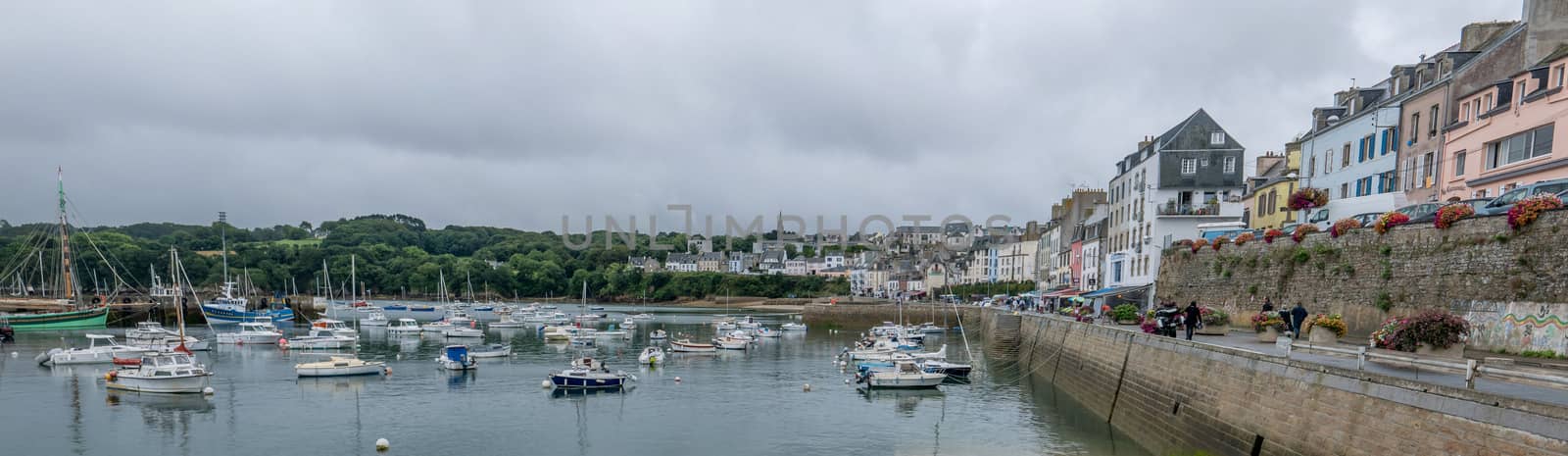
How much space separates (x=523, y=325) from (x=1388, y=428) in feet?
289

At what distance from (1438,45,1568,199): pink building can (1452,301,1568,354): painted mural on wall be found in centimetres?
777

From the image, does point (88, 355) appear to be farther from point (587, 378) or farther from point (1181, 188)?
point (1181, 188)

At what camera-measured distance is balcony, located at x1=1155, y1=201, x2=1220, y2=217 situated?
4628 centimetres

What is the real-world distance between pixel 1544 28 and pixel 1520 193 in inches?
387

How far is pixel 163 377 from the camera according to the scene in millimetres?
36562

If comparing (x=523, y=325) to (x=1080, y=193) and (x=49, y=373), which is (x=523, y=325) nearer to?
(x=49, y=373)

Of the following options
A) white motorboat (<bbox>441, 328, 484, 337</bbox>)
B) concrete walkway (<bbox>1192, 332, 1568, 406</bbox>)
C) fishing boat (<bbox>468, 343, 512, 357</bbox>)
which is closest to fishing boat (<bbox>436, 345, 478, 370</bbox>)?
fishing boat (<bbox>468, 343, 512, 357</bbox>)

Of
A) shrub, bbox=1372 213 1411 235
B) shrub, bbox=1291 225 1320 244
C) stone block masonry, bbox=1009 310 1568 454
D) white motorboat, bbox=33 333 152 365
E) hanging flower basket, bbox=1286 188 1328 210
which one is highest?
hanging flower basket, bbox=1286 188 1328 210

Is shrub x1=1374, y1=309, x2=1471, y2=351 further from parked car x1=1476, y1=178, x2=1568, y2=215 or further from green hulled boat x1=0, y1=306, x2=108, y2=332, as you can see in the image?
green hulled boat x1=0, y1=306, x2=108, y2=332

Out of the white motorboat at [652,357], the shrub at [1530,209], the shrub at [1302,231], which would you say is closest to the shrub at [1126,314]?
the shrub at [1302,231]

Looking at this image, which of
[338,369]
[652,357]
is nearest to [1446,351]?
[652,357]

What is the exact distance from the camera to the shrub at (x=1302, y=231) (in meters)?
29.3

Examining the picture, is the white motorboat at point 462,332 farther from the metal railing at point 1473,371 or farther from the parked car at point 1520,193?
the metal railing at point 1473,371

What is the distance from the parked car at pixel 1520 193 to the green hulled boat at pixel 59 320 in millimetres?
98640
